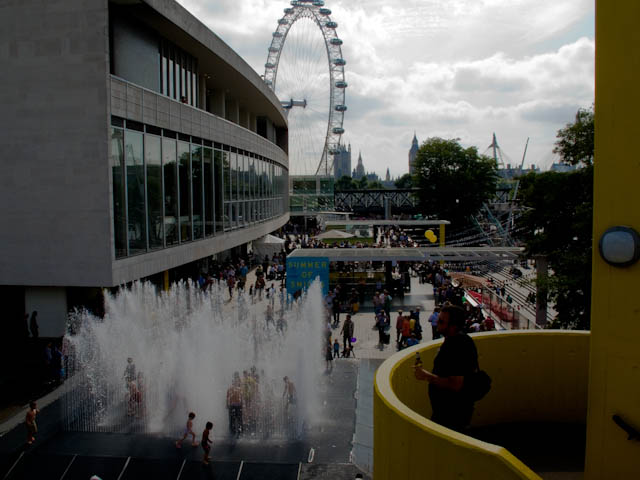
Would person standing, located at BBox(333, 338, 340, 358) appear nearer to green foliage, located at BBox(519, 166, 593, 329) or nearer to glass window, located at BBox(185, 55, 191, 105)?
green foliage, located at BBox(519, 166, 593, 329)

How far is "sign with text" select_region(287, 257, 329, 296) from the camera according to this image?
71.0 feet

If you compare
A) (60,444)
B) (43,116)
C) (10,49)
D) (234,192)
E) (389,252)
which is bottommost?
(60,444)

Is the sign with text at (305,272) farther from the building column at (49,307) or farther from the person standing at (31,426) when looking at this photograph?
the person standing at (31,426)

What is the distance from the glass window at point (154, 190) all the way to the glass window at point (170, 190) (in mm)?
414

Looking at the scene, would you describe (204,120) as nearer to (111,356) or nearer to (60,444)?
(111,356)

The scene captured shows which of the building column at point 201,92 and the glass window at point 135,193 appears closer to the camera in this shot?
the glass window at point 135,193

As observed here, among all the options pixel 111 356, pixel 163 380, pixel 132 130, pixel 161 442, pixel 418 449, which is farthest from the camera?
pixel 132 130

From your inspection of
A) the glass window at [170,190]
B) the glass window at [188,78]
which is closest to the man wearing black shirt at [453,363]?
the glass window at [170,190]

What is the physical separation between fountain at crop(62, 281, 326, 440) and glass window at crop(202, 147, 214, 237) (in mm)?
6304

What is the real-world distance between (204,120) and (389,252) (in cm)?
965

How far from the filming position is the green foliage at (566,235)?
14516 millimetres

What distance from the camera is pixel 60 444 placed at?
10398 mm

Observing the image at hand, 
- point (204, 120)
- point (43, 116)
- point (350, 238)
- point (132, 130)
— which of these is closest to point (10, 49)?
point (43, 116)

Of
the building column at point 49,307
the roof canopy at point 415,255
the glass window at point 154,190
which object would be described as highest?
the glass window at point 154,190
